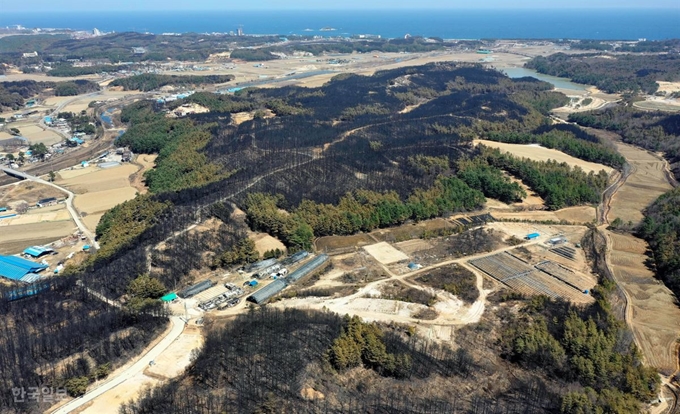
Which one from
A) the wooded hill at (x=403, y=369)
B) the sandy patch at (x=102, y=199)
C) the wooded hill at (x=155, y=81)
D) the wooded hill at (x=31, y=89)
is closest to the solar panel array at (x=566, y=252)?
the wooded hill at (x=403, y=369)

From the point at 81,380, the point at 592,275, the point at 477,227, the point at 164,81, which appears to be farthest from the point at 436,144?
the point at 164,81

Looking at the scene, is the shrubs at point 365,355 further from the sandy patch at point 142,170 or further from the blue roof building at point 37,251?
the sandy patch at point 142,170

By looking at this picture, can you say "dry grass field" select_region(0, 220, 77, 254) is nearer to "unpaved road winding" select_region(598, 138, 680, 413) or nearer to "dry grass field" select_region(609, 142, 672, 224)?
"unpaved road winding" select_region(598, 138, 680, 413)

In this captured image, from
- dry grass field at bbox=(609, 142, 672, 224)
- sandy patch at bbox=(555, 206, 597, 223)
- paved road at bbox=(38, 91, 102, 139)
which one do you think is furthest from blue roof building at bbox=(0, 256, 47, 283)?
dry grass field at bbox=(609, 142, 672, 224)

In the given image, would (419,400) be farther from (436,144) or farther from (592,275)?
(436,144)

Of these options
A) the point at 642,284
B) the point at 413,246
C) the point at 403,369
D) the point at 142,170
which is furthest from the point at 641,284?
the point at 142,170

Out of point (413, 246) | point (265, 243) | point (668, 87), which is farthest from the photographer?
point (668, 87)

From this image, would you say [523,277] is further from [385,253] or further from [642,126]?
[642,126]
